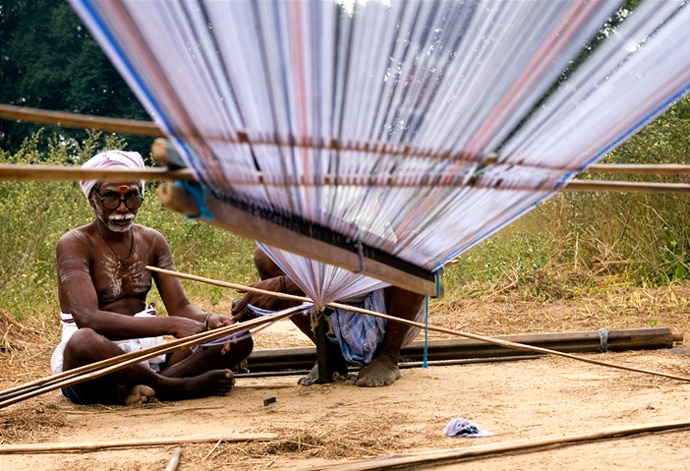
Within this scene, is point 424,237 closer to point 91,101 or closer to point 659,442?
point 659,442

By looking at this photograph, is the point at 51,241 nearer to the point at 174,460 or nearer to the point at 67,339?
the point at 67,339

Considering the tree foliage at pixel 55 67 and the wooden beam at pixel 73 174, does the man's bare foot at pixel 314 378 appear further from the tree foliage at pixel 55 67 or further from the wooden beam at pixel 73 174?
the tree foliage at pixel 55 67

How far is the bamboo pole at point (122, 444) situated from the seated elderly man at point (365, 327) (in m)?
0.96

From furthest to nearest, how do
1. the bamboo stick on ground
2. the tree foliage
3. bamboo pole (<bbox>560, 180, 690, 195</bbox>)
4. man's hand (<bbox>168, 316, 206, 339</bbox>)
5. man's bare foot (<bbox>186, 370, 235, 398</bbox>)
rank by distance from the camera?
the tree foliage
man's bare foot (<bbox>186, 370, 235, 398</bbox>)
man's hand (<bbox>168, 316, 206, 339</bbox>)
the bamboo stick on ground
bamboo pole (<bbox>560, 180, 690, 195</bbox>)

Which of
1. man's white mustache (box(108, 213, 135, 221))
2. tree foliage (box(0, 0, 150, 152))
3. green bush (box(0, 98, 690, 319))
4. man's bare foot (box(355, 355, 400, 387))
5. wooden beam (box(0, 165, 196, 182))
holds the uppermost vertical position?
tree foliage (box(0, 0, 150, 152))

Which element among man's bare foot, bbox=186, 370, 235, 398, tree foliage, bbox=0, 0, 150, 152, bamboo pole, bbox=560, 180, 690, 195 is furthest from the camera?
tree foliage, bbox=0, 0, 150, 152

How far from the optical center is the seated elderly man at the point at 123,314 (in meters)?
3.73

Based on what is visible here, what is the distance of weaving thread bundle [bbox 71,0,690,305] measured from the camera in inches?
63.7

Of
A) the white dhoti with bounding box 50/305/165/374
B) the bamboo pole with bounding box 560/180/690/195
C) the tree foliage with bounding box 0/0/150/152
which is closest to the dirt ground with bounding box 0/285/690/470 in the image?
the white dhoti with bounding box 50/305/165/374

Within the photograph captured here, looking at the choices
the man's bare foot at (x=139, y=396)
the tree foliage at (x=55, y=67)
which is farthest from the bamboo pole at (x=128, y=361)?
the tree foliage at (x=55, y=67)

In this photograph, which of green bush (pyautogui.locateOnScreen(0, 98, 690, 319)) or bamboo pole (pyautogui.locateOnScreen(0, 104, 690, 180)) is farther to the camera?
green bush (pyautogui.locateOnScreen(0, 98, 690, 319))

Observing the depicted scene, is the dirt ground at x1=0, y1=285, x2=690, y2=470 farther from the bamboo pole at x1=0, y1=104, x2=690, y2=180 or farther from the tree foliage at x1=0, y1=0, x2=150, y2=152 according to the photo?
the tree foliage at x1=0, y1=0, x2=150, y2=152

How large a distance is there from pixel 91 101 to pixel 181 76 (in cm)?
2184

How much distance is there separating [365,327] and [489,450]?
146 cm
